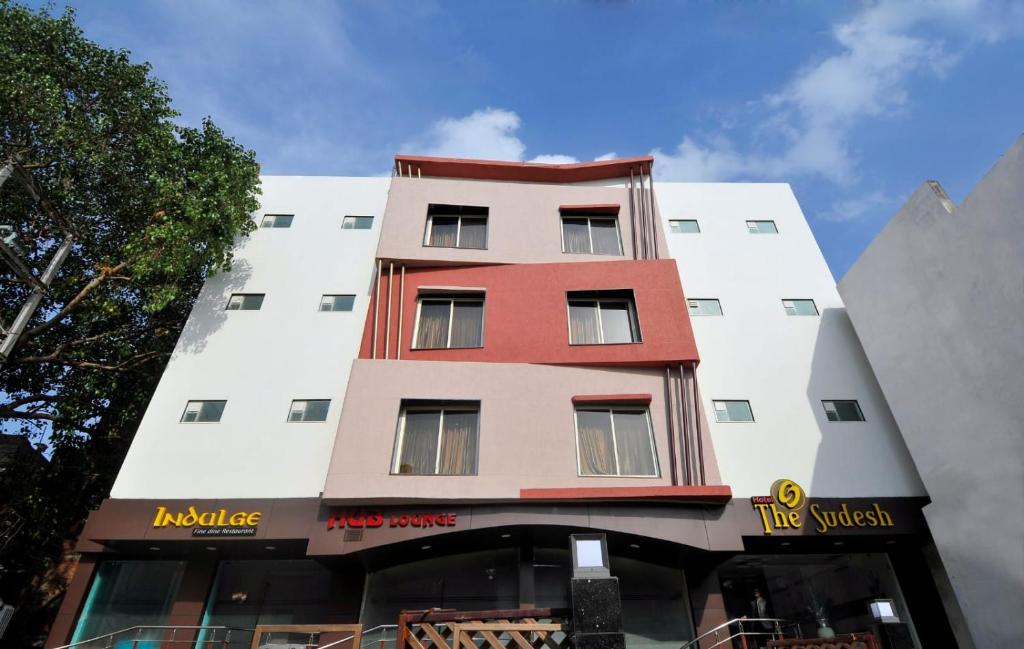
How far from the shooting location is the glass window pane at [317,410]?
42.1 ft

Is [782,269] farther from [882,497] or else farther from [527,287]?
[527,287]

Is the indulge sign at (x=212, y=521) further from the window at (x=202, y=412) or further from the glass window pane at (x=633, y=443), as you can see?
the glass window pane at (x=633, y=443)

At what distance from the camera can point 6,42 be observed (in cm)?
1498

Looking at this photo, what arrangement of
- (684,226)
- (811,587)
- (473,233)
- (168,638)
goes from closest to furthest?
1. (168,638)
2. (811,587)
3. (473,233)
4. (684,226)

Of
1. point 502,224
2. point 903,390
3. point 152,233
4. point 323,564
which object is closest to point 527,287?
point 502,224

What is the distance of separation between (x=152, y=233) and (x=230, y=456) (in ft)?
22.2

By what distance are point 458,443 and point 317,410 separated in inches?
146

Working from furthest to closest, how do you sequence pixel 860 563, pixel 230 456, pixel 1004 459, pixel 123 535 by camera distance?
pixel 860 563, pixel 230 456, pixel 123 535, pixel 1004 459

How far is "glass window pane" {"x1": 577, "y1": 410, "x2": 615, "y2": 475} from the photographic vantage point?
38.3ft

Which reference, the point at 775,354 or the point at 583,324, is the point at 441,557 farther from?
the point at 775,354

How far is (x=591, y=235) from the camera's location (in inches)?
632

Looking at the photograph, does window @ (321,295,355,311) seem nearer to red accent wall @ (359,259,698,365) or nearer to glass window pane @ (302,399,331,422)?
red accent wall @ (359,259,698,365)

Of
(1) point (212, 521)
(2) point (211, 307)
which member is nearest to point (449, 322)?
(2) point (211, 307)

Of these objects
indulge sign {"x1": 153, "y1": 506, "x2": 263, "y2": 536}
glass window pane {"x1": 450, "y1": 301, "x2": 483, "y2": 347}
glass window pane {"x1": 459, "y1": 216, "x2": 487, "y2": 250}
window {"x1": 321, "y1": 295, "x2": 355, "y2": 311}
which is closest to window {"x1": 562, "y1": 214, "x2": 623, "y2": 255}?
glass window pane {"x1": 459, "y1": 216, "x2": 487, "y2": 250}
